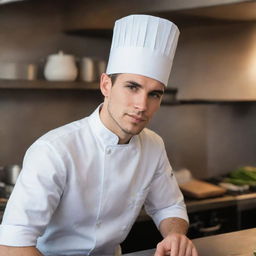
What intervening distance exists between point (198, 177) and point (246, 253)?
5.81 ft

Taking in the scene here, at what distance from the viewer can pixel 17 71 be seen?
240 centimetres

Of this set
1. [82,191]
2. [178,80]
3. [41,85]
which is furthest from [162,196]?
[178,80]

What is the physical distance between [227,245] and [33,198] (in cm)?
65

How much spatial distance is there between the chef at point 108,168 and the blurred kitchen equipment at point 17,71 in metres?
0.98

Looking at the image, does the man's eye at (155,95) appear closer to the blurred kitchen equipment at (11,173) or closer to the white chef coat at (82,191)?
the white chef coat at (82,191)

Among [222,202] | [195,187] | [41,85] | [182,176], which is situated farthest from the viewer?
[182,176]

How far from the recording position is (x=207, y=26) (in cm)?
292

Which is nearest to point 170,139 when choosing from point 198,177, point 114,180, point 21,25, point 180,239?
point 198,177

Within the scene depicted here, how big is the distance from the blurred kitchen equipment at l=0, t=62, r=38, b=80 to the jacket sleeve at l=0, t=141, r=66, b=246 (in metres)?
1.10

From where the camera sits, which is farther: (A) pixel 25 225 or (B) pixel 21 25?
(B) pixel 21 25

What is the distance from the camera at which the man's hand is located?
4.23 feet

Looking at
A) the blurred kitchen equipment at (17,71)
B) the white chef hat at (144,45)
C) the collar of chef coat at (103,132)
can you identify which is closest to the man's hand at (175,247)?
the collar of chef coat at (103,132)

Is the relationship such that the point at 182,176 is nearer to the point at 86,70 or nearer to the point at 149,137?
the point at 86,70

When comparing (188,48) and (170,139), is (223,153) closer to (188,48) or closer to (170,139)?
(170,139)
